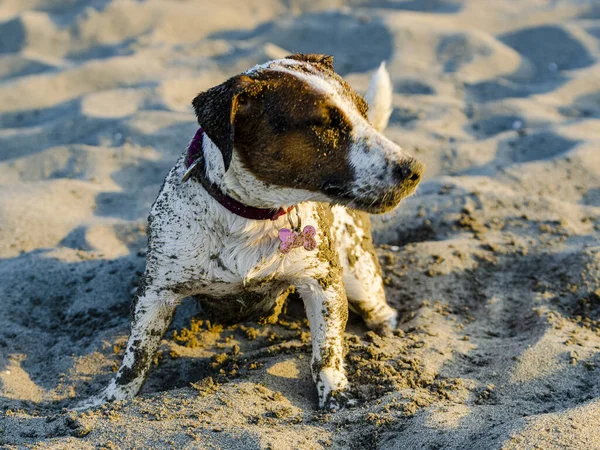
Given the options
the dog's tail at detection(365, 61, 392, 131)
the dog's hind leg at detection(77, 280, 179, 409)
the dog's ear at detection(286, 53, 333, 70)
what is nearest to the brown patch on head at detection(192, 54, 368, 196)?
the dog's ear at detection(286, 53, 333, 70)

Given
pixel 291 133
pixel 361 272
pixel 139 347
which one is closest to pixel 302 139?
pixel 291 133

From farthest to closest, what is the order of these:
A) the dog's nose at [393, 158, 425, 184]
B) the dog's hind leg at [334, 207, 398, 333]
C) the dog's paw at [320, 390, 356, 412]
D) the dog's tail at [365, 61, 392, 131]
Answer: the dog's tail at [365, 61, 392, 131] < the dog's hind leg at [334, 207, 398, 333] < the dog's paw at [320, 390, 356, 412] < the dog's nose at [393, 158, 425, 184]

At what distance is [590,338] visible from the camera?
386 centimetres

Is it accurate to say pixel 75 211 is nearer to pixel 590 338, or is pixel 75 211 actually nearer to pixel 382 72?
pixel 382 72

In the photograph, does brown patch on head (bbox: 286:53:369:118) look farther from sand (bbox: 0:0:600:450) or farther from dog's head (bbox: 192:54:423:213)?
sand (bbox: 0:0:600:450)

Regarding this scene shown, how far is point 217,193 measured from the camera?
3.05 metres

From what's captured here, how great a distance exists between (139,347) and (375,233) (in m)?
2.40

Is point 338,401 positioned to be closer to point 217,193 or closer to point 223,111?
point 217,193

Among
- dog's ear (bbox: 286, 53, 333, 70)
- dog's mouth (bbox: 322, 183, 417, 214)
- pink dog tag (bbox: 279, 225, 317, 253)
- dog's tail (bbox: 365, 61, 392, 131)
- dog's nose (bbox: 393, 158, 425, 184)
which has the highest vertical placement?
dog's ear (bbox: 286, 53, 333, 70)

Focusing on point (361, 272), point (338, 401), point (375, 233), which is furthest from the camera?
point (375, 233)

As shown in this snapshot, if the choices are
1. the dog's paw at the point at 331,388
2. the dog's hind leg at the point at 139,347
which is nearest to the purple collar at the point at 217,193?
the dog's hind leg at the point at 139,347

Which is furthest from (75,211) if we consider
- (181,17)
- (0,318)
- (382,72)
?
(181,17)

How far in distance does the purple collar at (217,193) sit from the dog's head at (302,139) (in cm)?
13

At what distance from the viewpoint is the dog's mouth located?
9.61 ft
